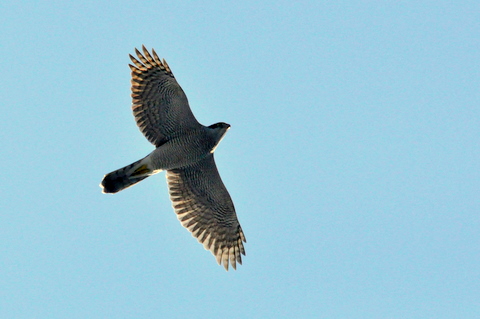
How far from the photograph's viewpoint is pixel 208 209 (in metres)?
16.2

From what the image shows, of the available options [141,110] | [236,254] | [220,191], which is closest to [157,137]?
[141,110]

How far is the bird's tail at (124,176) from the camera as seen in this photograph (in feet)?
49.4

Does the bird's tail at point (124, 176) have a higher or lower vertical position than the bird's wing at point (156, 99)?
lower

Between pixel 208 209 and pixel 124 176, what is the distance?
2.16 meters

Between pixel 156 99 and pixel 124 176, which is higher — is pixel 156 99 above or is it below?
above

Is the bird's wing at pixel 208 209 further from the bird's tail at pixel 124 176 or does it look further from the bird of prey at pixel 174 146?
the bird's tail at pixel 124 176

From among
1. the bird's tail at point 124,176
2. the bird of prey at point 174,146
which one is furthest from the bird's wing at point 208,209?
the bird's tail at point 124,176

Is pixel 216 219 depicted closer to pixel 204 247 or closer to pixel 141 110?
pixel 204 247

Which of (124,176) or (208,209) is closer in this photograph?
(124,176)

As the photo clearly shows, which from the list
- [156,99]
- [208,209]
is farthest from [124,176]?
[208,209]

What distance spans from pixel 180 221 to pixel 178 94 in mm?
2974

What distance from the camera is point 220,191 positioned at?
52.6 feet

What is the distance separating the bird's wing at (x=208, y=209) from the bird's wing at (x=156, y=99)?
3.52ft

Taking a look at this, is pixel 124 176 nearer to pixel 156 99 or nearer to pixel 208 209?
pixel 156 99
